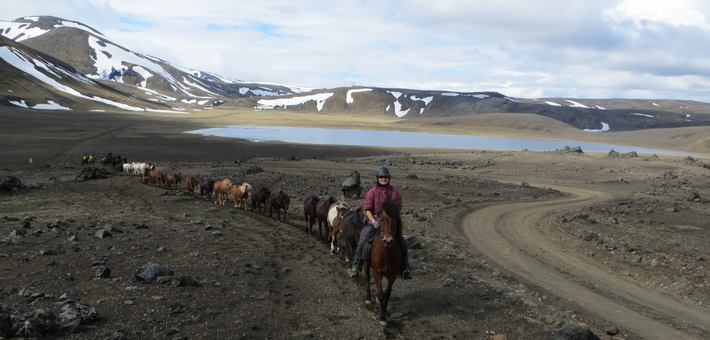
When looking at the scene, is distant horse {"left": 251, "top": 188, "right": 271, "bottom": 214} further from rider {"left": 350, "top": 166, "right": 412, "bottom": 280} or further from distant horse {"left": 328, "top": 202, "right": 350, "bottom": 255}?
rider {"left": 350, "top": 166, "right": 412, "bottom": 280}

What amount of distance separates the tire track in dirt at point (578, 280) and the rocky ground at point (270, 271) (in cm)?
28

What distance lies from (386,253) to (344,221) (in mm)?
3940

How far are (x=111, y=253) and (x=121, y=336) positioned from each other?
194 inches

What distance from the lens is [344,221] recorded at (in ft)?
39.9

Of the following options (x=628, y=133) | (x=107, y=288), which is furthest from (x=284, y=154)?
(x=628, y=133)

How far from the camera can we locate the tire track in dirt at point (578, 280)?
9000mm

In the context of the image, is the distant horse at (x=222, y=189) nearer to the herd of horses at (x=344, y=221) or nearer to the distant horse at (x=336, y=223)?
the herd of horses at (x=344, y=221)

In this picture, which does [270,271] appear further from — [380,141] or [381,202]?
[380,141]

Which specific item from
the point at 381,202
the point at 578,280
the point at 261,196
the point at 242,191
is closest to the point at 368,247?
the point at 381,202

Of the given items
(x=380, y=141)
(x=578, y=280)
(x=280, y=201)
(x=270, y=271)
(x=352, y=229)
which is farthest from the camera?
(x=380, y=141)

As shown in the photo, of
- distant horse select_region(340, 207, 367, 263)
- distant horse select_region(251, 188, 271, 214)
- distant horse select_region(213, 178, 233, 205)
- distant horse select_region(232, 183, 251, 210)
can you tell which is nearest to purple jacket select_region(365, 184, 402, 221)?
distant horse select_region(340, 207, 367, 263)

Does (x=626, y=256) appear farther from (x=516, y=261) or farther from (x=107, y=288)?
(x=107, y=288)

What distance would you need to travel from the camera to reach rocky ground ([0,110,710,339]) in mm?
7621

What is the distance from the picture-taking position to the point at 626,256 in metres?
13.9
